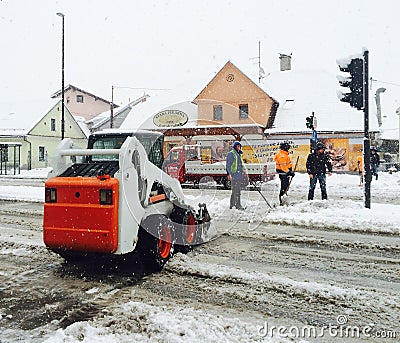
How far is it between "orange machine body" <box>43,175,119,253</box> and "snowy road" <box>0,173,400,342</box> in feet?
1.72

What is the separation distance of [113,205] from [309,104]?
97.6ft

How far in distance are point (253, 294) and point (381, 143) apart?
36200mm

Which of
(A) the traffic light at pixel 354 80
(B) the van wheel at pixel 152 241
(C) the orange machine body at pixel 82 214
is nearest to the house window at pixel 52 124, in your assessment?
(A) the traffic light at pixel 354 80

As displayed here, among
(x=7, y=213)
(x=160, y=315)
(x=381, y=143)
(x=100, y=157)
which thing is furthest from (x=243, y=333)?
(x=381, y=143)

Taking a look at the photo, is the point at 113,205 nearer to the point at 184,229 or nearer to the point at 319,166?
the point at 184,229

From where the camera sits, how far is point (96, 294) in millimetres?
4824

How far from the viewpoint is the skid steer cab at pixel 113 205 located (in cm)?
495

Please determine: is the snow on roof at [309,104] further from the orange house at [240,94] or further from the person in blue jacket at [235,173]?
the person in blue jacket at [235,173]

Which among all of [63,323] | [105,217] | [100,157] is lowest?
[63,323]

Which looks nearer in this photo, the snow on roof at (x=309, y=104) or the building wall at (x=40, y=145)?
the snow on roof at (x=309, y=104)

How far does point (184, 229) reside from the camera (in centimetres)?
629

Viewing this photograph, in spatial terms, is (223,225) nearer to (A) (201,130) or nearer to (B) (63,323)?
(A) (201,130)

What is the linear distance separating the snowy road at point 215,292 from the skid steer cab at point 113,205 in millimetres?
449

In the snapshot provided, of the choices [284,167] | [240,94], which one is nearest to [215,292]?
[284,167]
